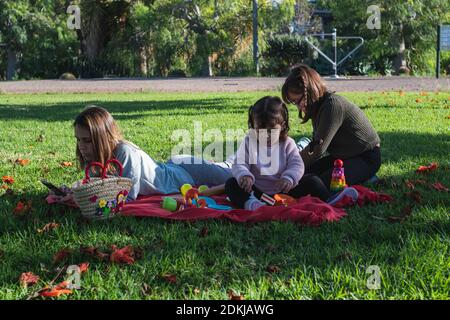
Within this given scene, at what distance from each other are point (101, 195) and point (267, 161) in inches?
49.4

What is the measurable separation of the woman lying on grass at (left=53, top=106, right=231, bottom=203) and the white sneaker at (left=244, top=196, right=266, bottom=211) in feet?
2.71

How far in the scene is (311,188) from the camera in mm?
4121

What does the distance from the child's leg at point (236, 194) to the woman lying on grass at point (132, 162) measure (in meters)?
0.63

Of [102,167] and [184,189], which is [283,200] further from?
[102,167]

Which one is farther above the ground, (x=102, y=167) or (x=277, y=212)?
(x=102, y=167)

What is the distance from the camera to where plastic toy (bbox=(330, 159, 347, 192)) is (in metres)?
4.29

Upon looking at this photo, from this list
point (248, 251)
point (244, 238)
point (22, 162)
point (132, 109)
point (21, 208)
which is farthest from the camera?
point (132, 109)

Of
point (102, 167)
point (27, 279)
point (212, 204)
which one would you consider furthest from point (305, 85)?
point (27, 279)

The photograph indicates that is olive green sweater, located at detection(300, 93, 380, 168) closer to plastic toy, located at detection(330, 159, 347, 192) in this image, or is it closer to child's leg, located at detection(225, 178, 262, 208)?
plastic toy, located at detection(330, 159, 347, 192)

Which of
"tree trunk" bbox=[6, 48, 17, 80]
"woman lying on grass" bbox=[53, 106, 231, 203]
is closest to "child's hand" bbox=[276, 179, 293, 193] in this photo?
"woman lying on grass" bbox=[53, 106, 231, 203]

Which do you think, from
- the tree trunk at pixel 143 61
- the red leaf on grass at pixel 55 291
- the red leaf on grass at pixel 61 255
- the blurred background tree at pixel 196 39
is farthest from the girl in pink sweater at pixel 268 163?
the tree trunk at pixel 143 61

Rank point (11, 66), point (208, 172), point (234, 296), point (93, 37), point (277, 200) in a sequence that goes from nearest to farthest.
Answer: point (234, 296) < point (277, 200) < point (208, 172) < point (11, 66) < point (93, 37)

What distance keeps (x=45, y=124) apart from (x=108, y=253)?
6.52m
